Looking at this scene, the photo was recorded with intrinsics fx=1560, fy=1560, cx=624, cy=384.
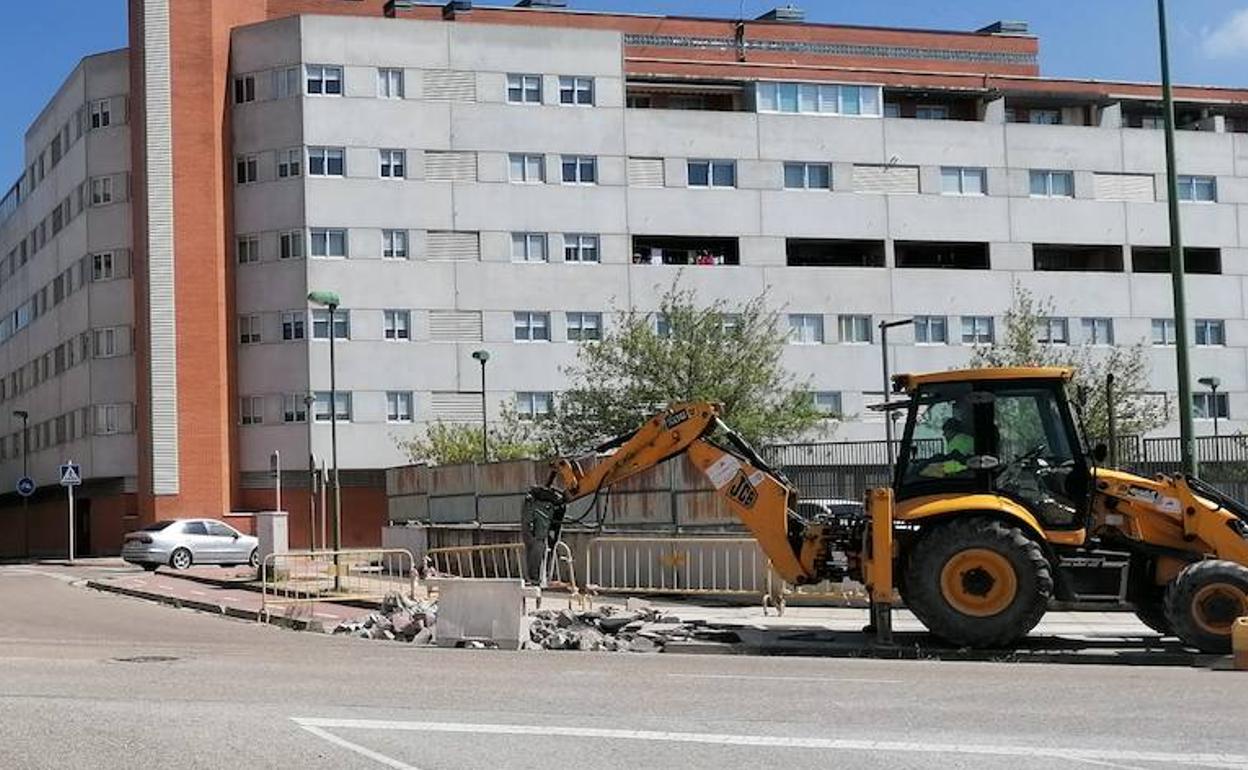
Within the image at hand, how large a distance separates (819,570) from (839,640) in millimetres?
909

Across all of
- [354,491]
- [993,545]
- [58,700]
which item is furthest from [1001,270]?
[58,700]

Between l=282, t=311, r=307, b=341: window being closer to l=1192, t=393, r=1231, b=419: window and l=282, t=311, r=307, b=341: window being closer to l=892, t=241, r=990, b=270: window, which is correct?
l=892, t=241, r=990, b=270: window

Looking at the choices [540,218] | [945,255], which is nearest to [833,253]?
[945,255]

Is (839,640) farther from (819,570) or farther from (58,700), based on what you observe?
(58,700)

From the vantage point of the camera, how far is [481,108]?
2335 inches

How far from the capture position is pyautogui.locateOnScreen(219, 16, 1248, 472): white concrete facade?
189ft

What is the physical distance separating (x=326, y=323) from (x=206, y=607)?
32351 mm

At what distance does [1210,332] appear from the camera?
66438 mm

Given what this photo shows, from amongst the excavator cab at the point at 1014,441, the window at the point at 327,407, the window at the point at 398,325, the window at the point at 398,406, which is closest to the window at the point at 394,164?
the window at the point at 398,325

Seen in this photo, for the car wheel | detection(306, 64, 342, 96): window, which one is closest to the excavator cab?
the car wheel

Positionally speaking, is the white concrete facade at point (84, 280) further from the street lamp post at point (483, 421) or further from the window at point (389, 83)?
the street lamp post at point (483, 421)

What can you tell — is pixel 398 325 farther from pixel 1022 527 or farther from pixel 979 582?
pixel 1022 527

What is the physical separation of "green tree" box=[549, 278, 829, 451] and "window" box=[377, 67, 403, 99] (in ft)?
42.7

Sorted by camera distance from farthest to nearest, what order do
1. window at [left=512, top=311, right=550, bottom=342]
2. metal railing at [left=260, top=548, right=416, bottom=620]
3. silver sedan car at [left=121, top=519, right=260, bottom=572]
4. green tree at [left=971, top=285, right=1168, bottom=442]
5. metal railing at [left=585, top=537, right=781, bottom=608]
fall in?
window at [left=512, top=311, right=550, bottom=342] < green tree at [left=971, top=285, right=1168, bottom=442] < silver sedan car at [left=121, top=519, right=260, bottom=572] < metal railing at [left=260, top=548, right=416, bottom=620] < metal railing at [left=585, top=537, right=781, bottom=608]
